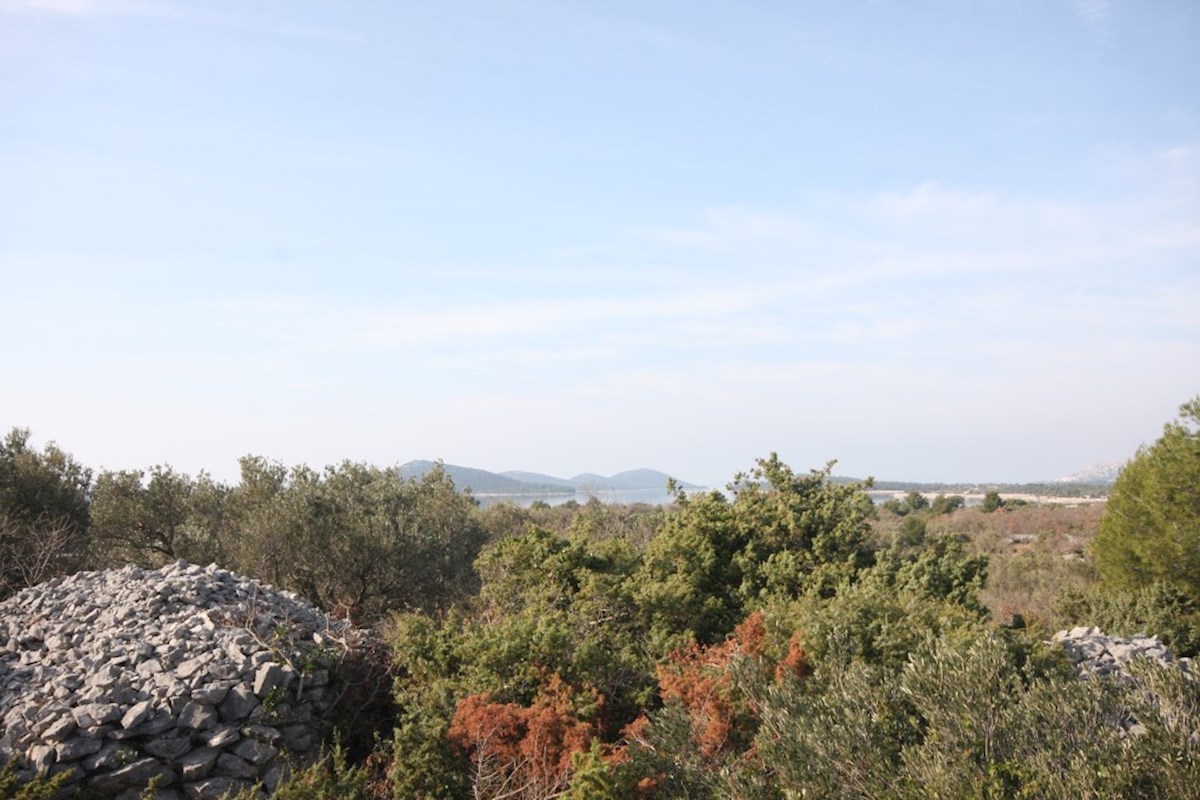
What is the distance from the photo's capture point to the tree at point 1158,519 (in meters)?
22.2

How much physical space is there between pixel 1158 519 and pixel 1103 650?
10.2m

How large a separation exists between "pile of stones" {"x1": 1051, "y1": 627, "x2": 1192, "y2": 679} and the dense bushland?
2.64 ft

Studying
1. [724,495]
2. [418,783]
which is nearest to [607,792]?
[418,783]

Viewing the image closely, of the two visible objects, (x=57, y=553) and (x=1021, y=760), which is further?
(x=57, y=553)

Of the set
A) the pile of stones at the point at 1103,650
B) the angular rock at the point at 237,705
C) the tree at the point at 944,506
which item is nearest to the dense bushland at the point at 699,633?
the pile of stones at the point at 1103,650

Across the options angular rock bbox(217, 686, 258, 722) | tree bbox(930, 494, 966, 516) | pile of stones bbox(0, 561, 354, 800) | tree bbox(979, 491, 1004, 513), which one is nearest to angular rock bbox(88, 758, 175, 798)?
pile of stones bbox(0, 561, 354, 800)

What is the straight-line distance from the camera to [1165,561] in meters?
22.4

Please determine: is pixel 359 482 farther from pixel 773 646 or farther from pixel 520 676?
pixel 773 646

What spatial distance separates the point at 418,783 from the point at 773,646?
610 centimetres

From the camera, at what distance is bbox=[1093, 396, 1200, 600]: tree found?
2220cm

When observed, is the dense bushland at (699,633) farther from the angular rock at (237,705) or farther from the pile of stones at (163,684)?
the angular rock at (237,705)

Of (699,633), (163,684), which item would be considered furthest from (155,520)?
(699,633)

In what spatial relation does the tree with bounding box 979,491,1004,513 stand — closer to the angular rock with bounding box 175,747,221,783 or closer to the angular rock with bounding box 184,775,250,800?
the angular rock with bounding box 184,775,250,800

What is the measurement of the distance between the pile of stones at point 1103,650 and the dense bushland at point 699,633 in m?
0.81
